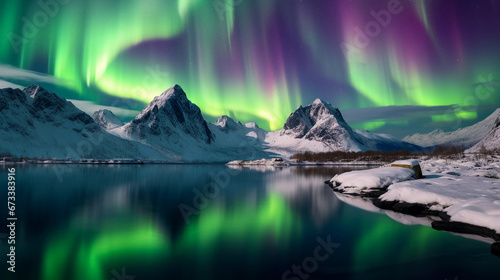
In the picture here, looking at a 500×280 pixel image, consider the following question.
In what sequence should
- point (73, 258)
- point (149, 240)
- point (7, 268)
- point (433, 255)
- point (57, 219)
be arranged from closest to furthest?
point (7, 268), point (73, 258), point (433, 255), point (149, 240), point (57, 219)

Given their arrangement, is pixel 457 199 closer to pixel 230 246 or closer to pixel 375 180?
pixel 375 180

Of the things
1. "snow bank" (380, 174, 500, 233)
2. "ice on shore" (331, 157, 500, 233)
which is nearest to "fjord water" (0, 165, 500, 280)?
"snow bank" (380, 174, 500, 233)

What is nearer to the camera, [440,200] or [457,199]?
[457,199]

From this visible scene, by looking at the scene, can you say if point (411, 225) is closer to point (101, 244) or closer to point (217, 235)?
point (217, 235)

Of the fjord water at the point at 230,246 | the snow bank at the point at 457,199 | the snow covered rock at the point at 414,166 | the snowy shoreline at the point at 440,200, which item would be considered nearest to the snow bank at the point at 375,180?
the snowy shoreline at the point at 440,200

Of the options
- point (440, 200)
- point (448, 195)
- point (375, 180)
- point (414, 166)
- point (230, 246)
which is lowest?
point (230, 246)

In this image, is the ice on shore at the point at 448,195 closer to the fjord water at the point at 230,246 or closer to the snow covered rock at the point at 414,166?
the fjord water at the point at 230,246

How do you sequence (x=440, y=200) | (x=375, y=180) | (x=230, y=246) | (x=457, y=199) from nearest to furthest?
(x=230, y=246)
(x=457, y=199)
(x=440, y=200)
(x=375, y=180)

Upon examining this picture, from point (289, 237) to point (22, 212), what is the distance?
19.6 m

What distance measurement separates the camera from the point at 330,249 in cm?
1451

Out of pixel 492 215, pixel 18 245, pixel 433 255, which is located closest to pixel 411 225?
pixel 492 215

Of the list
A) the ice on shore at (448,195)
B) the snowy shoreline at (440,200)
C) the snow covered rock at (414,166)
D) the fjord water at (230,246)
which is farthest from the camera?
the snow covered rock at (414,166)

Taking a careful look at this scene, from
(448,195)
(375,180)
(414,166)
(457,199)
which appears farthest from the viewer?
(414,166)

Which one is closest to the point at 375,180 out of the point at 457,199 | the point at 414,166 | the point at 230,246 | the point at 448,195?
the point at 448,195
